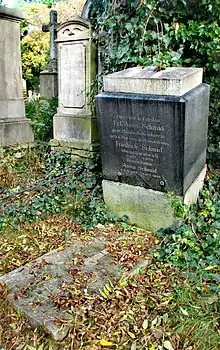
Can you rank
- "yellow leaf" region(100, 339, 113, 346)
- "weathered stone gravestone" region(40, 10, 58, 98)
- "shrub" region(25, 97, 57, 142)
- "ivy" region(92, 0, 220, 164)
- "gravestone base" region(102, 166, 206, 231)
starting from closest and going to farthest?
"yellow leaf" region(100, 339, 113, 346), "gravestone base" region(102, 166, 206, 231), "ivy" region(92, 0, 220, 164), "shrub" region(25, 97, 57, 142), "weathered stone gravestone" region(40, 10, 58, 98)

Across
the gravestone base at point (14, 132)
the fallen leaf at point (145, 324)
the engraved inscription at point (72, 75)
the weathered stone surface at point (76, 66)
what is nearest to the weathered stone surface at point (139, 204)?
the fallen leaf at point (145, 324)

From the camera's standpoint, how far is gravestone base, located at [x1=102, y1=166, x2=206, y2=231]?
320cm

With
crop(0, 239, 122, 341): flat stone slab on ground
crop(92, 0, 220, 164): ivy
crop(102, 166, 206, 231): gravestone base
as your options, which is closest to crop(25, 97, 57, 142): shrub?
crop(92, 0, 220, 164): ivy

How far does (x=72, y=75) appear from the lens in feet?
16.4

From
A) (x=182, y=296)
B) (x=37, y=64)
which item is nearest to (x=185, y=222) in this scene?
(x=182, y=296)

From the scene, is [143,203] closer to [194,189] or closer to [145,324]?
[194,189]

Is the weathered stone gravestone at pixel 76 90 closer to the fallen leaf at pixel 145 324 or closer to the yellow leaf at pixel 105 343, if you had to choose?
the fallen leaf at pixel 145 324

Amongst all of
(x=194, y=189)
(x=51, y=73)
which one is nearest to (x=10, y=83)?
(x=194, y=189)

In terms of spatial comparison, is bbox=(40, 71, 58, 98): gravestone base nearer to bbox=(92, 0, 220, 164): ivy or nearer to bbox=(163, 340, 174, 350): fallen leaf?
bbox=(92, 0, 220, 164): ivy

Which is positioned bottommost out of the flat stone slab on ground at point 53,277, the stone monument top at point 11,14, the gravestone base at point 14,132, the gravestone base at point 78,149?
the flat stone slab on ground at point 53,277

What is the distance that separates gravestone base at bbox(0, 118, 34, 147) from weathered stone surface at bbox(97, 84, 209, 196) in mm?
2160

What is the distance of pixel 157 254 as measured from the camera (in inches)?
111

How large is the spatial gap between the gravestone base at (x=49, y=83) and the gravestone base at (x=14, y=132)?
5648 millimetres

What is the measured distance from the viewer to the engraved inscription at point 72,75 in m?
4.85
